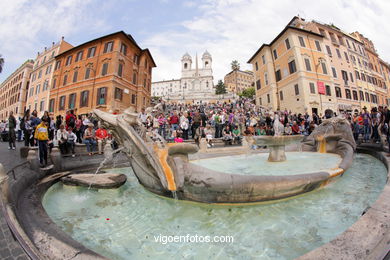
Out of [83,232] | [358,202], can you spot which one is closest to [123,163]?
[83,232]

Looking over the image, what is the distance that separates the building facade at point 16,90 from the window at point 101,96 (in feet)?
103

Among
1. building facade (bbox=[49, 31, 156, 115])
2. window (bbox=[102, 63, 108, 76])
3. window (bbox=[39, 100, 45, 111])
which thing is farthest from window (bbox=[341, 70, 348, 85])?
window (bbox=[39, 100, 45, 111])

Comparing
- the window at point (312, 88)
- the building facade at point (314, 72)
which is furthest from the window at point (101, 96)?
the window at point (312, 88)

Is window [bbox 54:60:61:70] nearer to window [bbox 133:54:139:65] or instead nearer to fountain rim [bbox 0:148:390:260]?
window [bbox 133:54:139:65]

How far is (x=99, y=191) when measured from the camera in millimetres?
3568

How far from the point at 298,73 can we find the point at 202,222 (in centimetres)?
3031

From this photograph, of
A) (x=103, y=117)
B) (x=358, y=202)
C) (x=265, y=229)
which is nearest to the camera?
(x=265, y=229)

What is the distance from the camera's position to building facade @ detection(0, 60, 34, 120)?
42.6 m

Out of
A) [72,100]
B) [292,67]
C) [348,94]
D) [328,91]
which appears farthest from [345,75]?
[72,100]

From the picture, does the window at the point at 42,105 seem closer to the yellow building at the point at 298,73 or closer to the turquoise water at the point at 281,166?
the turquoise water at the point at 281,166

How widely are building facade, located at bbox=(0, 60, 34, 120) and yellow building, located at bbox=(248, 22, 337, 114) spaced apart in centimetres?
5563

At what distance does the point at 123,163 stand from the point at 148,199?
330 centimetres

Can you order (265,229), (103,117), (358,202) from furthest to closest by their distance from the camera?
(103,117)
(358,202)
(265,229)

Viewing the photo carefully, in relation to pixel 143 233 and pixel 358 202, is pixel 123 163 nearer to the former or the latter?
pixel 143 233
